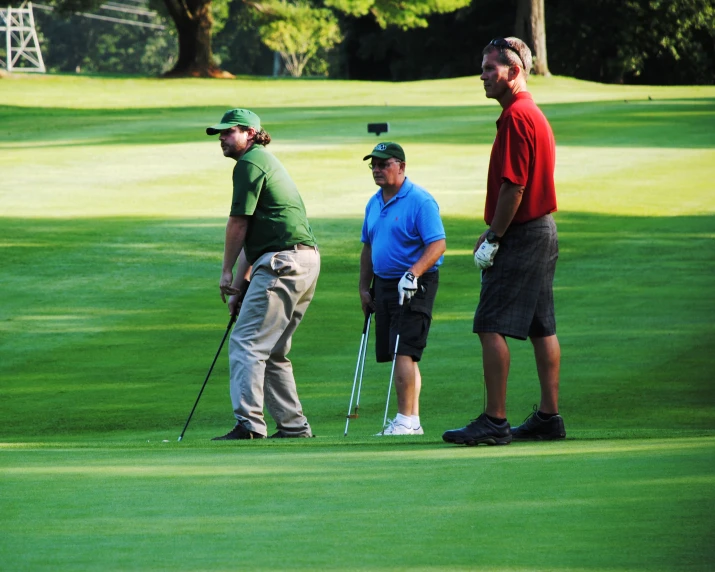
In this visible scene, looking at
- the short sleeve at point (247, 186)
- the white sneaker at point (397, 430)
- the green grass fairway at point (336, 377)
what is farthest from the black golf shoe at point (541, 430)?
the short sleeve at point (247, 186)

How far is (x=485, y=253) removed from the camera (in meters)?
6.75

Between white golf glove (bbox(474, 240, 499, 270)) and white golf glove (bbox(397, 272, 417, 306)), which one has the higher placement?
white golf glove (bbox(474, 240, 499, 270))

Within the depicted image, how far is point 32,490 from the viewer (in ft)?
17.2

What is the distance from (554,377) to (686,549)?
319cm

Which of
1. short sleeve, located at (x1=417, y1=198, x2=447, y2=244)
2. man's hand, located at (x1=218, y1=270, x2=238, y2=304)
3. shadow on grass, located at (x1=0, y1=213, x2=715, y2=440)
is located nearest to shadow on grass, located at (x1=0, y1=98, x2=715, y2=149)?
shadow on grass, located at (x1=0, y1=213, x2=715, y2=440)

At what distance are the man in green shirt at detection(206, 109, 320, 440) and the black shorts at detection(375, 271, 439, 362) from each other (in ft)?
1.80

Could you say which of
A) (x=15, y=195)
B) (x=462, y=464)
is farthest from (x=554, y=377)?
(x=15, y=195)

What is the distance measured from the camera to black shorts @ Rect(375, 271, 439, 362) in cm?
868

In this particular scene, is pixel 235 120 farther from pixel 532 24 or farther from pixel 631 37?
pixel 631 37

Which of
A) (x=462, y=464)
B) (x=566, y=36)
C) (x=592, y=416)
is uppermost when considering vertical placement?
(x=566, y=36)

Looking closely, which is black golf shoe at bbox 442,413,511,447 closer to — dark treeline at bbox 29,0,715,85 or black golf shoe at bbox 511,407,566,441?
black golf shoe at bbox 511,407,566,441

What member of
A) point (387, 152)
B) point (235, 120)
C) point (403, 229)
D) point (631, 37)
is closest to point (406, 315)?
point (403, 229)

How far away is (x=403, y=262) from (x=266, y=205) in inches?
39.7

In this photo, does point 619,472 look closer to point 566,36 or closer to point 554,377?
point 554,377
